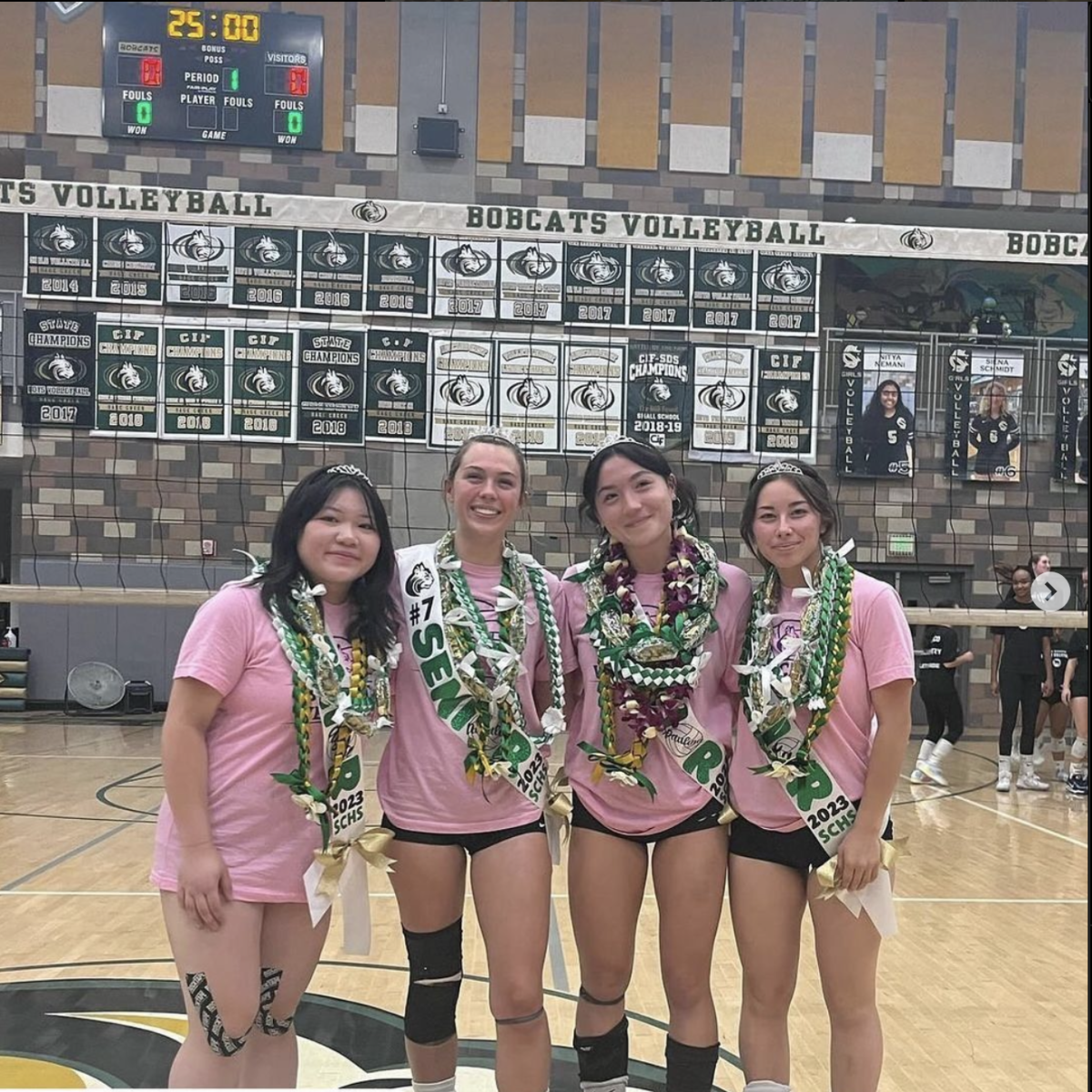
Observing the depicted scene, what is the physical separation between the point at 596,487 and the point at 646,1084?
1.65 m

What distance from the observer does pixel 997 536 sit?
11984 millimetres

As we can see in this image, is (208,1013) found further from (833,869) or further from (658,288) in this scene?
(658,288)

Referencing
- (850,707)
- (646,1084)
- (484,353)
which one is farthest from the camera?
(484,353)

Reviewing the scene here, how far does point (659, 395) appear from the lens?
949 cm

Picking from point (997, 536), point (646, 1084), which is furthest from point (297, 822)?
point (997, 536)

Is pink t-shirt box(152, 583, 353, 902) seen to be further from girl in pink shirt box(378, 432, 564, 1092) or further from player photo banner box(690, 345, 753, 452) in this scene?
player photo banner box(690, 345, 753, 452)

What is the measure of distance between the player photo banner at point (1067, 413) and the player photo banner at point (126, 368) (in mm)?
9489

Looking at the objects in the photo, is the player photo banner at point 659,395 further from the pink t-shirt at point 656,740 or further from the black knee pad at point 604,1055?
the black knee pad at point 604,1055

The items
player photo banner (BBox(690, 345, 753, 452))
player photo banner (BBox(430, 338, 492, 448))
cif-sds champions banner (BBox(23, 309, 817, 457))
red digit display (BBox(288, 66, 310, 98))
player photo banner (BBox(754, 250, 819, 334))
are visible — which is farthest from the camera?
red digit display (BBox(288, 66, 310, 98))

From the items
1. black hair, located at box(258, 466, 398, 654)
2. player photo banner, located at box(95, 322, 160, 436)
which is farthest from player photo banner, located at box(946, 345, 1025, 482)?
black hair, located at box(258, 466, 398, 654)

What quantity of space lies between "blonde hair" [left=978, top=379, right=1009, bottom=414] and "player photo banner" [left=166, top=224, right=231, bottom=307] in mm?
8224

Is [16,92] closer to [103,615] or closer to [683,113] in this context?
[103,615]

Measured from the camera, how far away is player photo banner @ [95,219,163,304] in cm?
937

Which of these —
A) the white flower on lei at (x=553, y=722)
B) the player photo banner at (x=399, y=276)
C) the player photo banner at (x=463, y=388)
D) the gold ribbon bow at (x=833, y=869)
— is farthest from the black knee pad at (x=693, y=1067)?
the player photo banner at (x=399, y=276)
